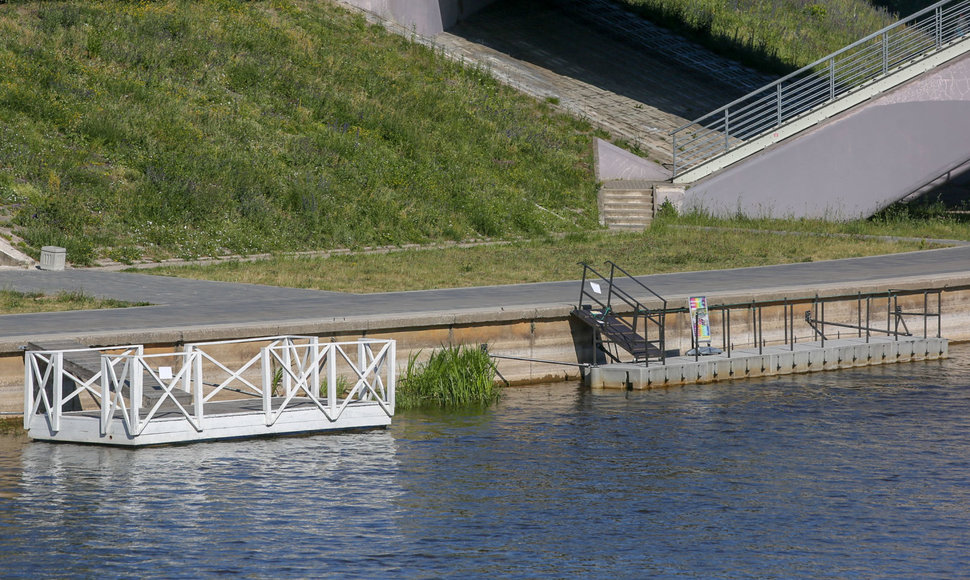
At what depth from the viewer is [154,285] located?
2430 cm

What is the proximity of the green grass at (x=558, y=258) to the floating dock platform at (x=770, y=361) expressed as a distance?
5.14 metres

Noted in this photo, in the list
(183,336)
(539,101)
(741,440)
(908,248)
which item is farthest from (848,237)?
(183,336)

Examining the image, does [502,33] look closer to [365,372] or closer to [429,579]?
[365,372]

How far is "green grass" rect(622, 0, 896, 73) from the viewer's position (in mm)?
55031

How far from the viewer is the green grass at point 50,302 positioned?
843 inches

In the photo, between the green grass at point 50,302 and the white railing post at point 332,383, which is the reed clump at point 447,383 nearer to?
the white railing post at point 332,383

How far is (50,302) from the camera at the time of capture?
21969 mm

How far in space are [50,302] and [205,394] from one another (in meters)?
4.78

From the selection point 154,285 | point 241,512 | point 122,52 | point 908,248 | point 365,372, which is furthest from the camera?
point 122,52

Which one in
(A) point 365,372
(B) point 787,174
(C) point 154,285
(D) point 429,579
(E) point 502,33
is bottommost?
(D) point 429,579

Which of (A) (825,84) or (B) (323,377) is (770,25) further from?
(B) (323,377)

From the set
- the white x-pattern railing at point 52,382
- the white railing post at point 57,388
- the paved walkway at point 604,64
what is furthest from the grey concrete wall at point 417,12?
the white railing post at point 57,388

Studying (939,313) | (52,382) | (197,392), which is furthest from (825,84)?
(52,382)

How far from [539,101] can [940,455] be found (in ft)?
92.2
